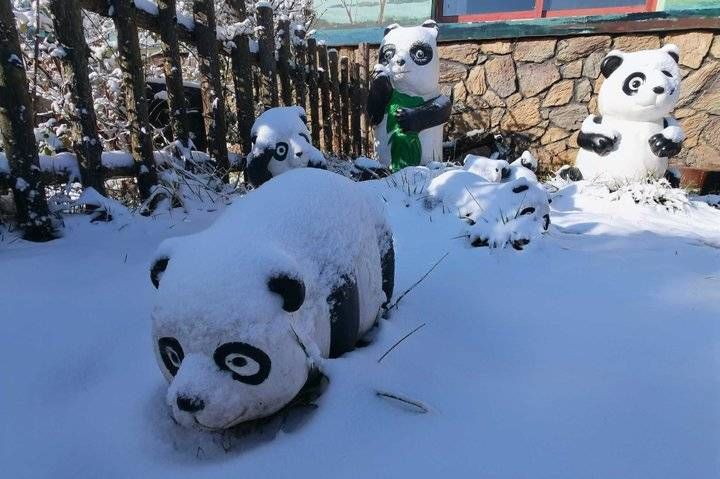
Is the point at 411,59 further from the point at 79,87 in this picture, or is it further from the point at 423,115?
the point at 79,87

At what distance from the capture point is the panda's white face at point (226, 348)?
0.94m

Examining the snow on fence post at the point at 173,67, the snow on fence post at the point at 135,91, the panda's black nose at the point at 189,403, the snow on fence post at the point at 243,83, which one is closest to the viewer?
the panda's black nose at the point at 189,403

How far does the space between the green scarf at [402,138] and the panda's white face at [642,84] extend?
59.4 inches

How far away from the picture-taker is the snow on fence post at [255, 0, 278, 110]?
3529 mm

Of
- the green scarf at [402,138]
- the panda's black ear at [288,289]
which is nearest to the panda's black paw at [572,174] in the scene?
the green scarf at [402,138]

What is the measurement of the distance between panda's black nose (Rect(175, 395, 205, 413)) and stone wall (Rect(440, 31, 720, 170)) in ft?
18.0

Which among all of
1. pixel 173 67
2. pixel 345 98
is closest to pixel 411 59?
pixel 173 67

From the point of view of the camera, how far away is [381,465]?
3.22ft

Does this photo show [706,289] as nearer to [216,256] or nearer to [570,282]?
[570,282]

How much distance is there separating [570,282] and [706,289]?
0.53 meters

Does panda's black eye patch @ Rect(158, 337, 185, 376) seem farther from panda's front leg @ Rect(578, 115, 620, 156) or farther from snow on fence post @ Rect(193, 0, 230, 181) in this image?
panda's front leg @ Rect(578, 115, 620, 156)

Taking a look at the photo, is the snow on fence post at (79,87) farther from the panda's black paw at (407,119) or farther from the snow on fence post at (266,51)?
the panda's black paw at (407,119)

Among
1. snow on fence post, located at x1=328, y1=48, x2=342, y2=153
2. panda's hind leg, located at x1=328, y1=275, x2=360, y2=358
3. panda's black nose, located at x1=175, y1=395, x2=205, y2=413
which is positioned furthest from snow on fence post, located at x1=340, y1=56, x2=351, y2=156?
panda's black nose, located at x1=175, y1=395, x2=205, y2=413

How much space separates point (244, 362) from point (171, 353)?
182 mm
